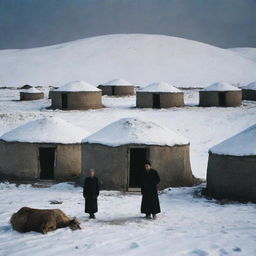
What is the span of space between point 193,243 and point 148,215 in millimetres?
2284

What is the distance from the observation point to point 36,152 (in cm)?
1625

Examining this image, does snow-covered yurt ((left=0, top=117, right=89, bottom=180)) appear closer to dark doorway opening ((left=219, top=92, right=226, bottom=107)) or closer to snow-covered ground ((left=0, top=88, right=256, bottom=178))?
snow-covered ground ((left=0, top=88, right=256, bottom=178))

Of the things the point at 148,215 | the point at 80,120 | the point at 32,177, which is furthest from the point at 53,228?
the point at 80,120

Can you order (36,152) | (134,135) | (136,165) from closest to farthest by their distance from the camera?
(134,135) → (36,152) → (136,165)

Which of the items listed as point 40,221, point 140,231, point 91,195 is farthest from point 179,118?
point 40,221

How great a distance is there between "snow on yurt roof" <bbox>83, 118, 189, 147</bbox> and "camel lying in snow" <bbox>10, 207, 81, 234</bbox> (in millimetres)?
5363

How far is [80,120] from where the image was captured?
93.3ft

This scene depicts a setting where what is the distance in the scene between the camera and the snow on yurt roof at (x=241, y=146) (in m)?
13.0

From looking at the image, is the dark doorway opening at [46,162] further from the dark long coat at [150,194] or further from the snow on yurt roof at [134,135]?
the dark long coat at [150,194]

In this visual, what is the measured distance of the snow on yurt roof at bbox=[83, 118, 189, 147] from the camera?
47.9 ft

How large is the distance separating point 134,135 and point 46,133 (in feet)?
11.8

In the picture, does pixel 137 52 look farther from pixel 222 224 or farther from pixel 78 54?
pixel 222 224

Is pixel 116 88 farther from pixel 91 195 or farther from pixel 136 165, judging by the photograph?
pixel 91 195

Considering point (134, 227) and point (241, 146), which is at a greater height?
point (241, 146)
